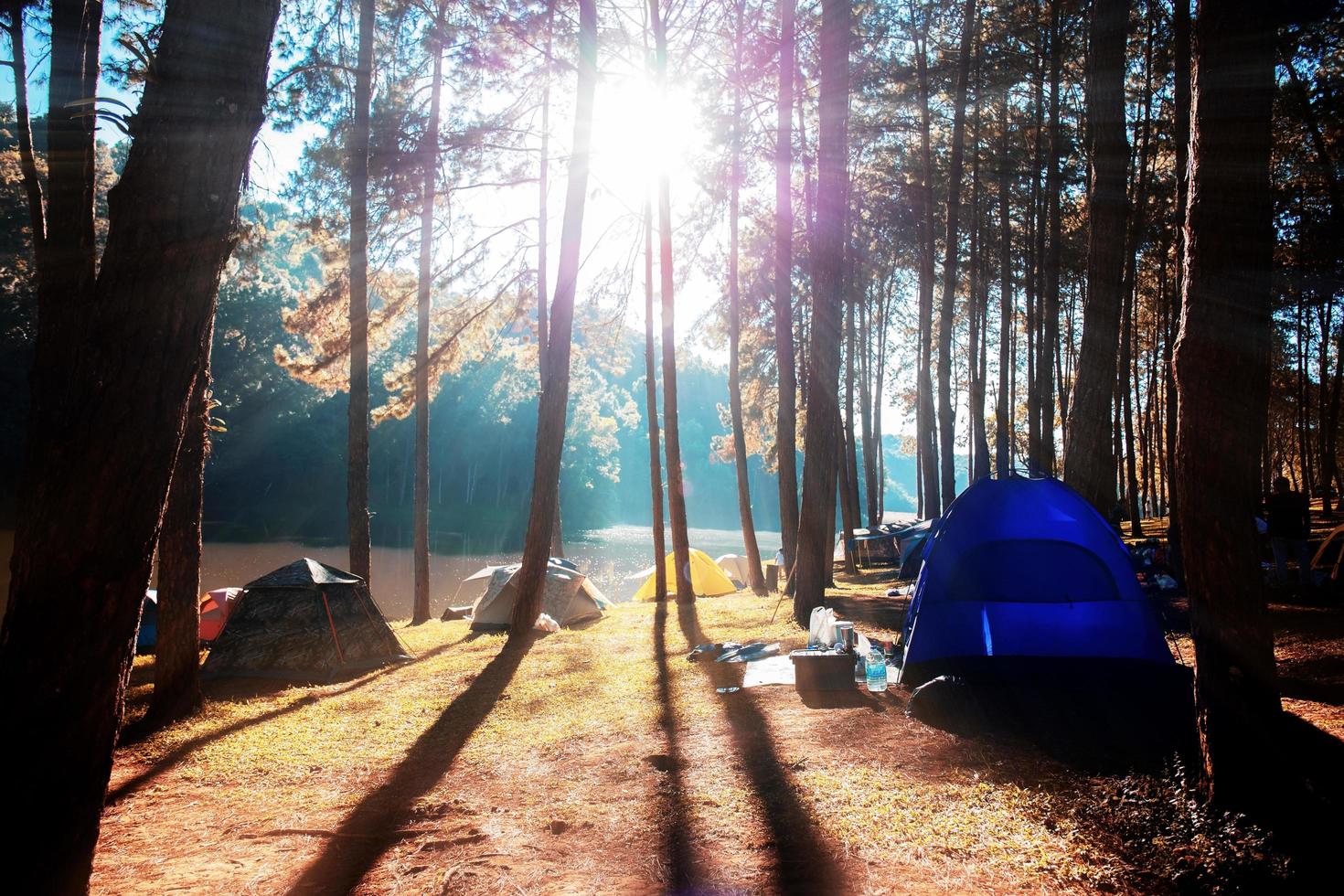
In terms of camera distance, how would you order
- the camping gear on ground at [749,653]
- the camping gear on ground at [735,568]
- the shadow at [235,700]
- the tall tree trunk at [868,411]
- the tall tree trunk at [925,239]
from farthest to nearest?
the tall tree trunk at [868,411] < the camping gear on ground at [735,568] < the tall tree trunk at [925,239] < the camping gear on ground at [749,653] < the shadow at [235,700]

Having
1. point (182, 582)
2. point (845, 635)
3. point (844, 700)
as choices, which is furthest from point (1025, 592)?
point (182, 582)

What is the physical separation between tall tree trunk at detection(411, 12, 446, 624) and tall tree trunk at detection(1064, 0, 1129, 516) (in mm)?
8648

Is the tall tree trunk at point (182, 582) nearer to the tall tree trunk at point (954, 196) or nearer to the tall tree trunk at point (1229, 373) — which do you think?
the tall tree trunk at point (1229, 373)

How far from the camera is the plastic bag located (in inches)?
276

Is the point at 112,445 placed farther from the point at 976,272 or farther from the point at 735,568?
the point at 735,568

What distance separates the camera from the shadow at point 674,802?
3.16 m

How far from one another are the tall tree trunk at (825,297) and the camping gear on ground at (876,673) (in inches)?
114

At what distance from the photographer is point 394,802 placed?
14.1 ft

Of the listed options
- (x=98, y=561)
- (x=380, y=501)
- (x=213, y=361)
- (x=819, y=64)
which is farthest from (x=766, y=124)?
(x=380, y=501)

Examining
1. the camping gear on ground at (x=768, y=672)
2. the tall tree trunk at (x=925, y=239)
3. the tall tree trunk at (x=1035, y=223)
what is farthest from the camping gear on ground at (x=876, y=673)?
the tall tree trunk at (x=925, y=239)

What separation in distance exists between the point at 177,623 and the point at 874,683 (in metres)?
5.86

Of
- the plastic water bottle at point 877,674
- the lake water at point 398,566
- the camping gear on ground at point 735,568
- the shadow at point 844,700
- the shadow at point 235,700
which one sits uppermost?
the plastic water bottle at point 877,674

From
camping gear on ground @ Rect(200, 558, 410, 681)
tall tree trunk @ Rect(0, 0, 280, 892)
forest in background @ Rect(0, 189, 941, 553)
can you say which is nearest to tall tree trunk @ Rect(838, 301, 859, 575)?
forest in background @ Rect(0, 189, 941, 553)

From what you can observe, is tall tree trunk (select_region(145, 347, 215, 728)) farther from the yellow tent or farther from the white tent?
the white tent
